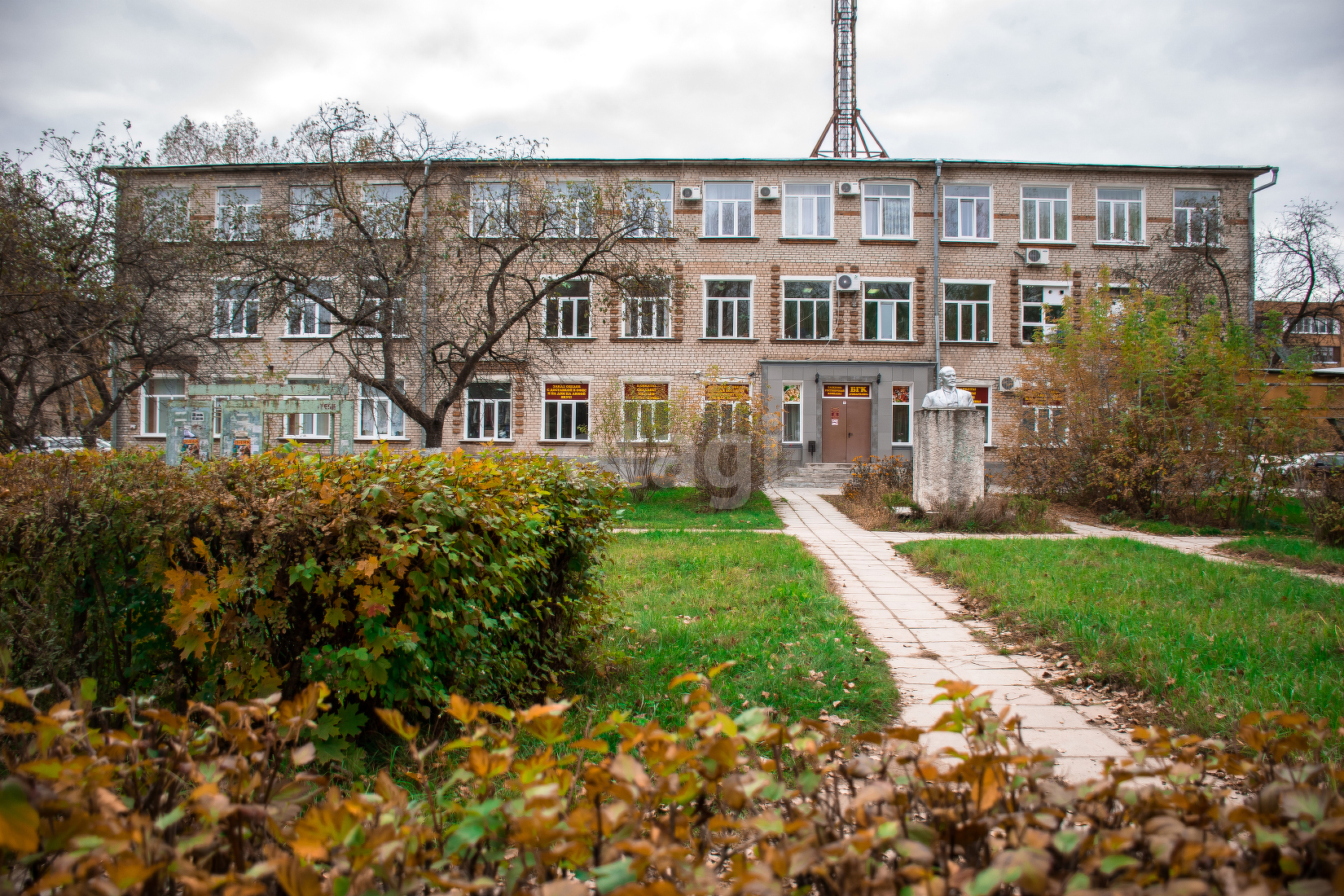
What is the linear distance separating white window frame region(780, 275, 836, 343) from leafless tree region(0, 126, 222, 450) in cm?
→ 1756

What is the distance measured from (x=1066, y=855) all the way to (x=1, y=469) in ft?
15.7

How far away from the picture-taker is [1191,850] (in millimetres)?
1117

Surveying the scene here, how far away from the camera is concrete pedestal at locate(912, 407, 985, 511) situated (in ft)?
42.3

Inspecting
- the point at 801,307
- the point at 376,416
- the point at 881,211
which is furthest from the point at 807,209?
the point at 376,416

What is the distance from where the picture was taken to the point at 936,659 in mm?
5098

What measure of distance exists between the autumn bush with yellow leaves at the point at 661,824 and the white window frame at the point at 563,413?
2479cm

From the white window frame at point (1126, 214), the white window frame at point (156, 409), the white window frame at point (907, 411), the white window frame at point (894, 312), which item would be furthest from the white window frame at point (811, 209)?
the white window frame at point (156, 409)

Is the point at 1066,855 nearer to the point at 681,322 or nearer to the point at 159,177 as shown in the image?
the point at 681,322

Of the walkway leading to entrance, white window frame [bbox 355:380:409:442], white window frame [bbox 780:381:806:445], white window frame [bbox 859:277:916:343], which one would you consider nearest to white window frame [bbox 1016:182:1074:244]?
white window frame [bbox 859:277:916:343]

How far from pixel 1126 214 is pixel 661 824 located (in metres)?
31.5

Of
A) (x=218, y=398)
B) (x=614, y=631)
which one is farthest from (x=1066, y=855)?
(x=218, y=398)

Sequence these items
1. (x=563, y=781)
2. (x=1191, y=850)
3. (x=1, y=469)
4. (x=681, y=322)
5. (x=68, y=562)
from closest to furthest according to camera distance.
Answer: (x=1191, y=850)
(x=563, y=781)
(x=68, y=562)
(x=1, y=469)
(x=681, y=322)

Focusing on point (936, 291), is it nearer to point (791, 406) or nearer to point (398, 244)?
point (791, 406)

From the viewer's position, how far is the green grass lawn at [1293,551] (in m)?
8.49
